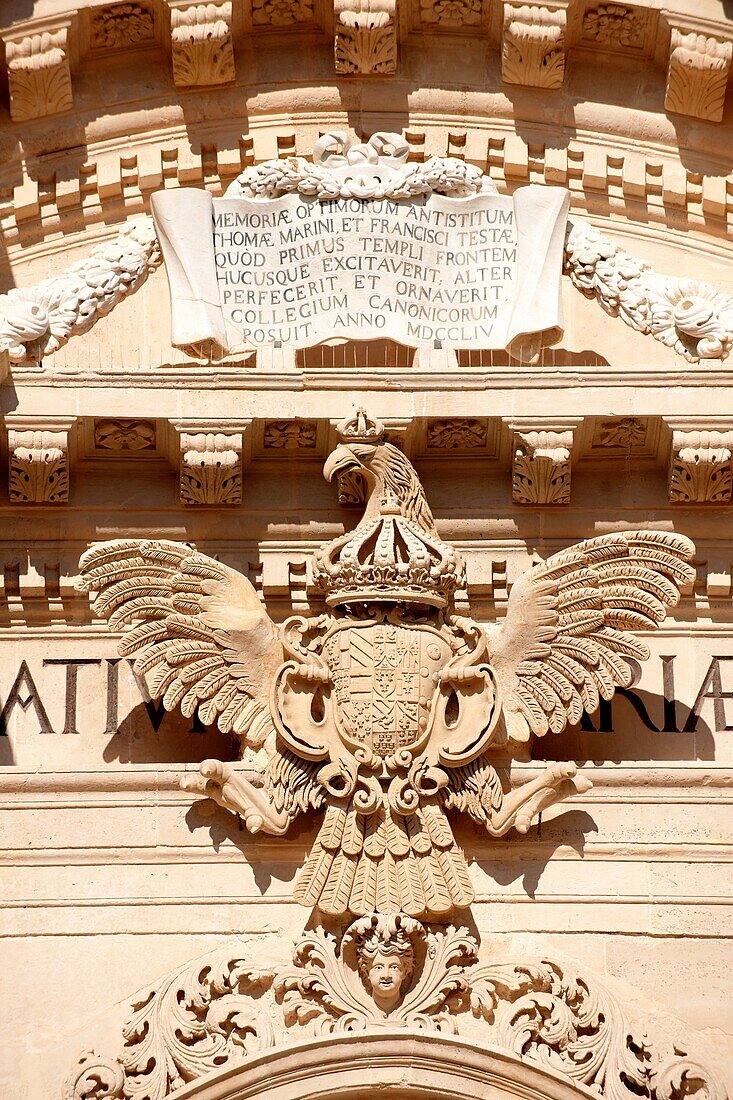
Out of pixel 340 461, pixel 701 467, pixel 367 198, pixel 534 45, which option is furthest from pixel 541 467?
pixel 534 45

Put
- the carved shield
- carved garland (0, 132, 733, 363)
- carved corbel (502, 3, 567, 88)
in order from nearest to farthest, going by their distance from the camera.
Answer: the carved shield < carved garland (0, 132, 733, 363) < carved corbel (502, 3, 567, 88)

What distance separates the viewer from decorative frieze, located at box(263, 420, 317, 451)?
41.3 ft

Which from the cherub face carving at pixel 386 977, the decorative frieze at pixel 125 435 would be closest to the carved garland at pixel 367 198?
the decorative frieze at pixel 125 435

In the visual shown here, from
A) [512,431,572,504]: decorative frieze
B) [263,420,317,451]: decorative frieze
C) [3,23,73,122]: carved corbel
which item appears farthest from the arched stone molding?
[3,23,73,122]: carved corbel

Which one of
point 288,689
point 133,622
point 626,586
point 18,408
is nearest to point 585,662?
point 626,586

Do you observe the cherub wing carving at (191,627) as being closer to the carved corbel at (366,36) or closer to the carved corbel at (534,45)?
the carved corbel at (366,36)

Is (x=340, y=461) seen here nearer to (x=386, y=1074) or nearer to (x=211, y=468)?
(x=211, y=468)

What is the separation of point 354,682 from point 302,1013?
1.52 m

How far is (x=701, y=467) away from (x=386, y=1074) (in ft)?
11.2

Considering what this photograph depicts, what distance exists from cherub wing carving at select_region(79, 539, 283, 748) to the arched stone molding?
154 centimetres

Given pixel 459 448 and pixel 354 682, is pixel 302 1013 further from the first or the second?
pixel 459 448

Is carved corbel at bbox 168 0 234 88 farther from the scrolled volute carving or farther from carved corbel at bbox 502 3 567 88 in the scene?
the scrolled volute carving

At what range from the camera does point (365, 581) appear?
470 inches

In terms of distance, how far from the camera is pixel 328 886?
37.2 ft
